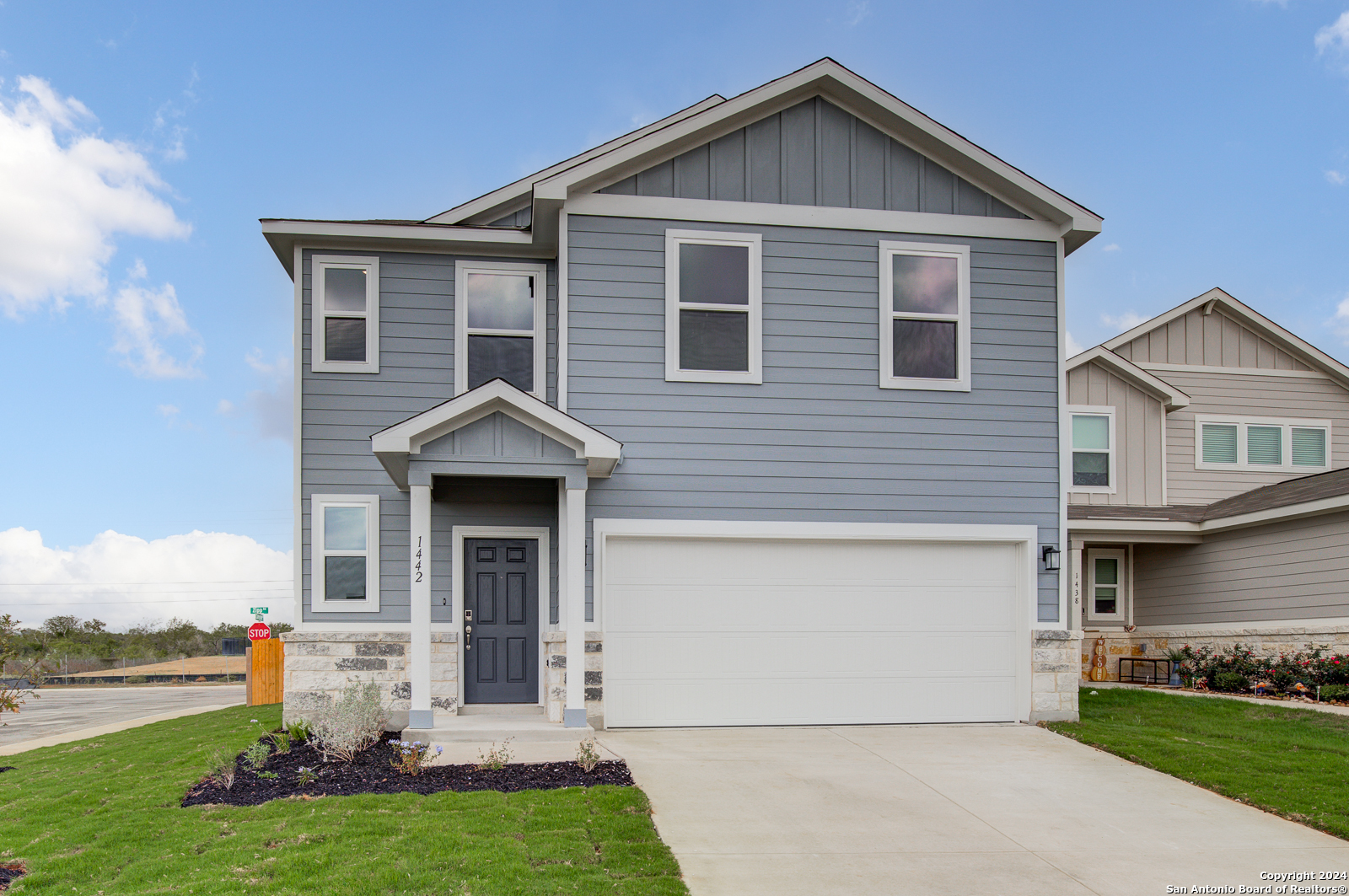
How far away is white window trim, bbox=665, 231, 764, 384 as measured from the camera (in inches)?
395

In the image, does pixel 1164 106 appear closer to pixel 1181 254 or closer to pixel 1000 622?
pixel 1181 254

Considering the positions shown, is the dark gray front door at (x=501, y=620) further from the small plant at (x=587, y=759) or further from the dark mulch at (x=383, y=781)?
the small plant at (x=587, y=759)

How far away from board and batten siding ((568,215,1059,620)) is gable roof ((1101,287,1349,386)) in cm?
737

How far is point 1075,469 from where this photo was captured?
1554 cm

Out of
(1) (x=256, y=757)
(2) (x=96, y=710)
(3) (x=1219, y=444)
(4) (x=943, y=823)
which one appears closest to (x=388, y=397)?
(1) (x=256, y=757)

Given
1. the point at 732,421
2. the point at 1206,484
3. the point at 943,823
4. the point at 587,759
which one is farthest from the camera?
the point at 1206,484

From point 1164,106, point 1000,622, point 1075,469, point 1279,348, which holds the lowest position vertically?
point 1000,622

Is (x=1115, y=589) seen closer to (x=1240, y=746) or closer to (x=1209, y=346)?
(x=1209, y=346)

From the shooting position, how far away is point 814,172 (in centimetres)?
1047

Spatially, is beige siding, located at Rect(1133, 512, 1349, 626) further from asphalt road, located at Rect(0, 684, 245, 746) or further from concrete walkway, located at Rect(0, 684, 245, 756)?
asphalt road, located at Rect(0, 684, 245, 746)

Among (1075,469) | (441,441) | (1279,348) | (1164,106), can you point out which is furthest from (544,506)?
(1279,348)

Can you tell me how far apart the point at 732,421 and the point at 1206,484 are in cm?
1077

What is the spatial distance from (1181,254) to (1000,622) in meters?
10.5


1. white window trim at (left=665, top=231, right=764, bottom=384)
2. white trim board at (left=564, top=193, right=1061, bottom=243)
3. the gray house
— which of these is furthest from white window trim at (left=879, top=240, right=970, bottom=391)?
white window trim at (left=665, top=231, right=764, bottom=384)
